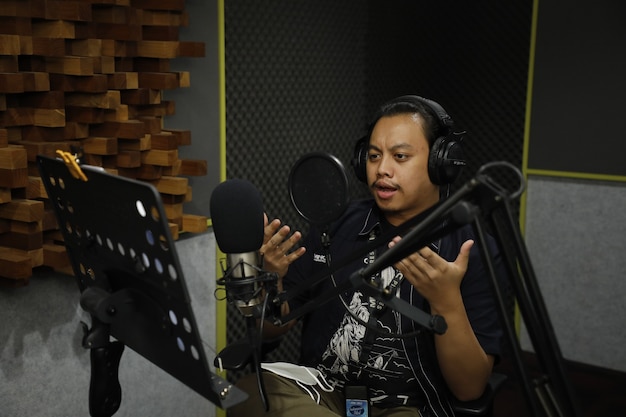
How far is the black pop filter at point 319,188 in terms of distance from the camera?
157 cm

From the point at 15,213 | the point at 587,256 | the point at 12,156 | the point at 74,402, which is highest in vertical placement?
the point at 12,156

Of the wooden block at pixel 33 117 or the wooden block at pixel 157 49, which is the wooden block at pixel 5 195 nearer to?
the wooden block at pixel 33 117

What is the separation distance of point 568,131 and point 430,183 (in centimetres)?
197

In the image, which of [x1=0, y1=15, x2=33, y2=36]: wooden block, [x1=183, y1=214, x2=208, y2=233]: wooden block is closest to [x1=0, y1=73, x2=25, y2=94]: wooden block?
[x1=0, y1=15, x2=33, y2=36]: wooden block

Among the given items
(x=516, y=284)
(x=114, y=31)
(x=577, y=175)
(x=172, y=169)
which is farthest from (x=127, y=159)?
(x=577, y=175)

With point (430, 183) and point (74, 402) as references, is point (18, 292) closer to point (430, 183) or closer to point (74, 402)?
point (74, 402)

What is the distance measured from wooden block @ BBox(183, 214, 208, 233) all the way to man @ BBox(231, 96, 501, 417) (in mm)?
667

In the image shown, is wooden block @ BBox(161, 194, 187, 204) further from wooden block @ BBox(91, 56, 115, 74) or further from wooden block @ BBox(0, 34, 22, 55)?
wooden block @ BBox(0, 34, 22, 55)

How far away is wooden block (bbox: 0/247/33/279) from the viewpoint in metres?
2.03

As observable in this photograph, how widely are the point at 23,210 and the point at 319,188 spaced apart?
0.93 meters

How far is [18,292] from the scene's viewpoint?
2.21 m

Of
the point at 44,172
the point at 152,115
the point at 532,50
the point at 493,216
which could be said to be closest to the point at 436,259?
the point at 493,216

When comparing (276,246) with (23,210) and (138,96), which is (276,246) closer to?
(23,210)

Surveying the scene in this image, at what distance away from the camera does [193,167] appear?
8.46 feet
